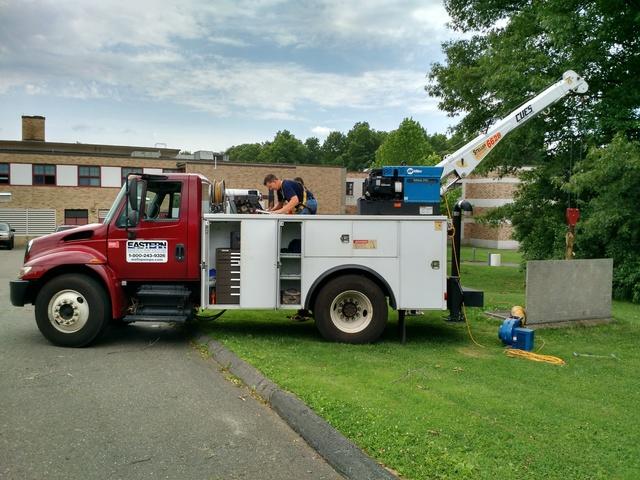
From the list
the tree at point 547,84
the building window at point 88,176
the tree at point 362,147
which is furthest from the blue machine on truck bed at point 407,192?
the tree at point 362,147

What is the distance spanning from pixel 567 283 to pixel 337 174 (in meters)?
40.9

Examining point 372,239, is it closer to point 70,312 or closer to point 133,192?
point 133,192

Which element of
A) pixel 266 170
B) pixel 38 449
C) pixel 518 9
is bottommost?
pixel 38 449

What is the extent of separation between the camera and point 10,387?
635cm

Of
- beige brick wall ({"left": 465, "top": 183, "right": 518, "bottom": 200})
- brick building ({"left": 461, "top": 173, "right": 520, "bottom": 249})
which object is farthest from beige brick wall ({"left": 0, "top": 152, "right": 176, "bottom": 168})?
beige brick wall ({"left": 465, "top": 183, "right": 518, "bottom": 200})

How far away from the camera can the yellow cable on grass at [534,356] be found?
798cm

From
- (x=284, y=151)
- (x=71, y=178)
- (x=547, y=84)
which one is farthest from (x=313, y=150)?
(x=547, y=84)

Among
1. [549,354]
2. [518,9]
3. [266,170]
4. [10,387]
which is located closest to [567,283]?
[549,354]

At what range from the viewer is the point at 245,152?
414ft

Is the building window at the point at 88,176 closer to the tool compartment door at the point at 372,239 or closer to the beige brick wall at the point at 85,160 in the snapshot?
the beige brick wall at the point at 85,160

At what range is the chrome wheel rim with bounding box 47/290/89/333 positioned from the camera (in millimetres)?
8359

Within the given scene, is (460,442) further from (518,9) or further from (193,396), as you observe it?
(518,9)

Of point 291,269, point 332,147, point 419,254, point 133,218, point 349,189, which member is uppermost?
point 332,147

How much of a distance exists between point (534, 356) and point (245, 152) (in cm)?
12105
